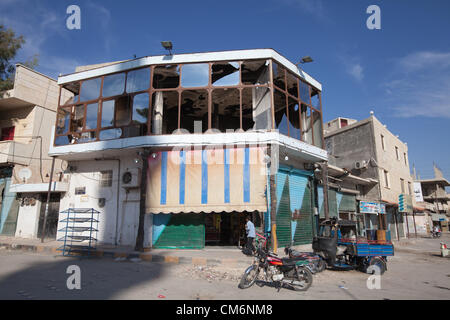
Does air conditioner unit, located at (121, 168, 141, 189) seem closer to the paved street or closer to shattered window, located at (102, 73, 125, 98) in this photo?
shattered window, located at (102, 73, 125, 98)

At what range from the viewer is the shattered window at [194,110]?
1519 cm

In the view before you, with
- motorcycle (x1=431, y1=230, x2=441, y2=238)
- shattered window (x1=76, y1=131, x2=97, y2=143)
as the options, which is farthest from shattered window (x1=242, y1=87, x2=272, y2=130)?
motorcycle (x1=431, y1=230, x2=441, y2=238)

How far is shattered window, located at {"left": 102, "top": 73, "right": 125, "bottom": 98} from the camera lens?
13.9 metres

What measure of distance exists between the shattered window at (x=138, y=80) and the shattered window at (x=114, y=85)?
422 mm

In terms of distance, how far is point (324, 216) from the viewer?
15.5 m

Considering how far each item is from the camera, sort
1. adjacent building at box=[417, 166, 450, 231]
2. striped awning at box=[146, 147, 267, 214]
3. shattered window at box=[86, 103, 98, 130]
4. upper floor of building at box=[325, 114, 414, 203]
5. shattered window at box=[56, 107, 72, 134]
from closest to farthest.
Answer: striped awning at box=[146, 147, 267, 214] → shattered window at box=[86, 103, 98, 130] → shattered window at box=[56, 107, 72, 134] → upper floor of building at box=[325, 114, 414, 203] → adjacent building at box=[417, 166, 450, 231]

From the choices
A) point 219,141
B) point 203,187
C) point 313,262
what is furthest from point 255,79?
point 313,262

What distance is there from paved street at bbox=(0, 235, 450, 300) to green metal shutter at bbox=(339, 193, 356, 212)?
29.5 ft

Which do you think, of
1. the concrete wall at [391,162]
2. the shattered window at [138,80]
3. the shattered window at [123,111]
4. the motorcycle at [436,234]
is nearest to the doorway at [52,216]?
the shattered window at [123,111]

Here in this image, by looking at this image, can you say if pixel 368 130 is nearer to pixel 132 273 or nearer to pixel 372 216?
pixel 372 216

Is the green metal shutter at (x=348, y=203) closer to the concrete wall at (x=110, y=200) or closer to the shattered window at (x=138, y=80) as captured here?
the concrete wall at (x=110, y=200)

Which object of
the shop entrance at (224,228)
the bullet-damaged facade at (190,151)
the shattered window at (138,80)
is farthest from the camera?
the shop entrance at (224,228)

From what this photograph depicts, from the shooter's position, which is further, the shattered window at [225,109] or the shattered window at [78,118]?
the shattered window at [225,109]
